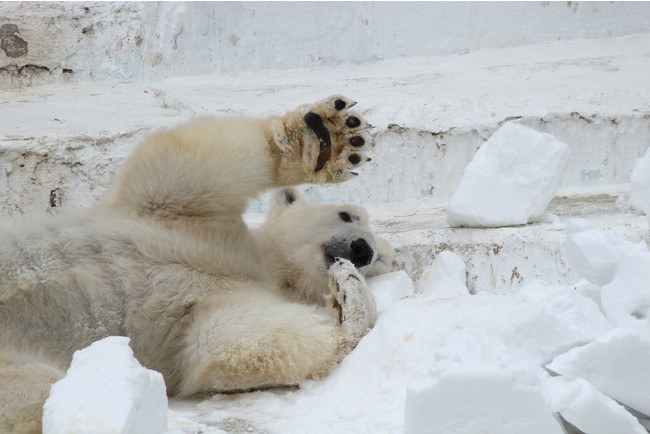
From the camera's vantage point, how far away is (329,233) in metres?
2.93

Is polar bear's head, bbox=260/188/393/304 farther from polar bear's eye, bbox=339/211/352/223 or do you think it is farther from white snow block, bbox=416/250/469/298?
white snow block, bbox=416/250/469/298

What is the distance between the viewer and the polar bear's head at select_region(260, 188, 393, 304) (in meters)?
2.87

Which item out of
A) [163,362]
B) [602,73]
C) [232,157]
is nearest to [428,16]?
[602,73]

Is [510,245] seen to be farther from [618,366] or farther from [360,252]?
[618,366]

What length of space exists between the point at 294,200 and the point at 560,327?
158 centimetres

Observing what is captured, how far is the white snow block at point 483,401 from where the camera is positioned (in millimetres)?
1479

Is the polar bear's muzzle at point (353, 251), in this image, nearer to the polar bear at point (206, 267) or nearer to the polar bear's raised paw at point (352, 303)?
the polar bear at point (206, 267)

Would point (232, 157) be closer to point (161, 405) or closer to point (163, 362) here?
point (163, 362)

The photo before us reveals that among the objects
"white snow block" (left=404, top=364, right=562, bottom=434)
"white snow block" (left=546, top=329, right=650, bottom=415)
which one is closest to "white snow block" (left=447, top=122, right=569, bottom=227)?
"white snow block" (left=546, top=329, right=650, bottom=415)

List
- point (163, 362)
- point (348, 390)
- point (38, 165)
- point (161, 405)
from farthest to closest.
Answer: point (38, 165), point (163, 362), point (348, 390), point (161, 405)

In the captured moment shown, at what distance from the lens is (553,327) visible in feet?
5.64

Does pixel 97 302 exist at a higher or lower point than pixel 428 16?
lower

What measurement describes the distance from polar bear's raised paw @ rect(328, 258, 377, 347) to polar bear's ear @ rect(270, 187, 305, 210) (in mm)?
621

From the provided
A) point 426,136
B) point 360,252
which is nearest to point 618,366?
point 360,252
